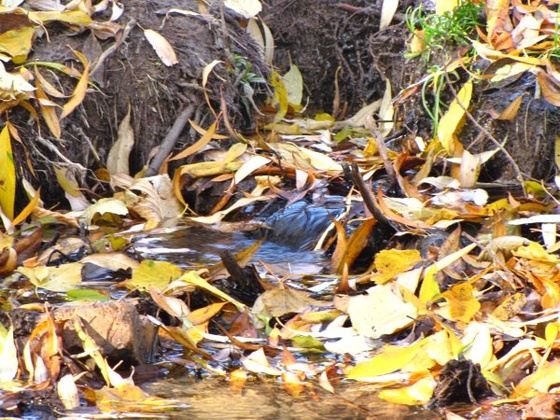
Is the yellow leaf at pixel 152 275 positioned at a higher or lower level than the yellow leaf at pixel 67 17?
lower

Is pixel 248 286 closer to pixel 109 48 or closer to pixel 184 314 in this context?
pixel 184 314

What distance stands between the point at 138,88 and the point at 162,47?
0.22 metres

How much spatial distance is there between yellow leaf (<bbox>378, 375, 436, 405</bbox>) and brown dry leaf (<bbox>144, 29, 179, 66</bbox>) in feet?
8.42

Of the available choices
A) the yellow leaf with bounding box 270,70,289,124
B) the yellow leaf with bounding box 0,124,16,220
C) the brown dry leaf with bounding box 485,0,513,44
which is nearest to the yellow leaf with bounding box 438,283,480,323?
the brown dry leaf with bounding box 485,0,513,44

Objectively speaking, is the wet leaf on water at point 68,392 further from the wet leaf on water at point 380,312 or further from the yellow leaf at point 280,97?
the yellow leaf at point 280,97

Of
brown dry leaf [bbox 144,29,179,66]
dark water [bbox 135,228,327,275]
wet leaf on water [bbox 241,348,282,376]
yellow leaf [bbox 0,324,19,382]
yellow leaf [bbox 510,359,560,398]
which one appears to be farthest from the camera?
brown dry leaf [bbox 144,29,179,66]

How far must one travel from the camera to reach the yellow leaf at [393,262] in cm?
311

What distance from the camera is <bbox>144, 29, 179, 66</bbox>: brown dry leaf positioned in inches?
184

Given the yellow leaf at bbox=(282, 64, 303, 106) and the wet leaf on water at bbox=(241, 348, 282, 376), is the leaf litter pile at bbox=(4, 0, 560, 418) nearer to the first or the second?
the wet leaf on water at bbox=(241, 348, 282, 376)

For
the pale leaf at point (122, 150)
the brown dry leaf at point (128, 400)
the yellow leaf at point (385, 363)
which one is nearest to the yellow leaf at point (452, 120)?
the pale leaf at point (122, 150)

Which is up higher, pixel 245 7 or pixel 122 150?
pixel 245 7

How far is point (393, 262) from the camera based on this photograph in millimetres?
3133

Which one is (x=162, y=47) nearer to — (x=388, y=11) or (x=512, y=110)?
(x=388, y=11)

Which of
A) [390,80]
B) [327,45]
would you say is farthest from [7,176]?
[327,45]
